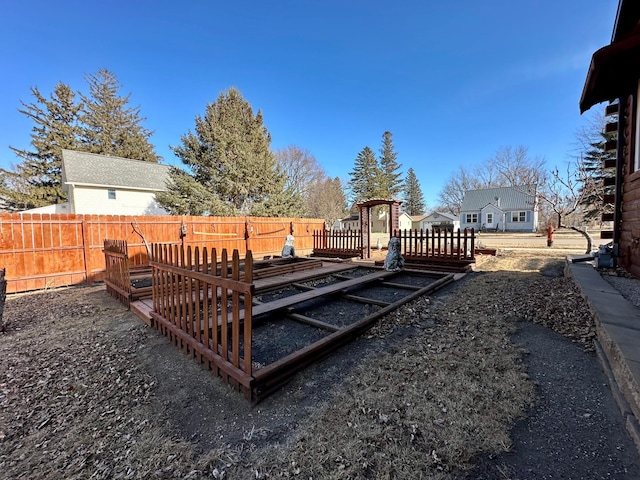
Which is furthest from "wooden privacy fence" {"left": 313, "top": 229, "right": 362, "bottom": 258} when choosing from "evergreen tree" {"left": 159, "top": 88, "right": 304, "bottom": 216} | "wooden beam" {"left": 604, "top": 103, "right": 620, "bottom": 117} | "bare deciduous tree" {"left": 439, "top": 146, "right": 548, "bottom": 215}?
"bare deciduous tree" {"left": 439, "top": 146, "right": 548, "bottom": 215}

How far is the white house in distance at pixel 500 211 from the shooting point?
107ft

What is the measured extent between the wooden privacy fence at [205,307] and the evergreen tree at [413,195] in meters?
54.3

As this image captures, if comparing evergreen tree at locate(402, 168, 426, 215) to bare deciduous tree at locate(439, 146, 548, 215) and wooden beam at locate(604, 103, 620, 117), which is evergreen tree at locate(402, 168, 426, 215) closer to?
bare deciduous tree at locate(439, 146, 548, 215)

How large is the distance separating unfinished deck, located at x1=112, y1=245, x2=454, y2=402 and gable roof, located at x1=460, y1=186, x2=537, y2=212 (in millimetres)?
35046

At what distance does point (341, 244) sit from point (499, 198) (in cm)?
3259

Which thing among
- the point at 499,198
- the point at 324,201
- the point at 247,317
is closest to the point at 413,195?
the point at 499,198

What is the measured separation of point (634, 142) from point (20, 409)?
8.99 meters

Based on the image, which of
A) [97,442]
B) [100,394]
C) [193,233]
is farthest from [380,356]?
[193,233]

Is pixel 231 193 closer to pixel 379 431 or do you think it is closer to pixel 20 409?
pixel 20 409

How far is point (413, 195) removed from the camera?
2156 inches

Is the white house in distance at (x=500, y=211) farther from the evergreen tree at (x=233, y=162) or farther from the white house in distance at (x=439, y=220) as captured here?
the evergreen tree at (x=233, y=162)

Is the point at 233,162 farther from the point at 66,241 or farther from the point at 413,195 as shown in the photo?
the point at 413,195

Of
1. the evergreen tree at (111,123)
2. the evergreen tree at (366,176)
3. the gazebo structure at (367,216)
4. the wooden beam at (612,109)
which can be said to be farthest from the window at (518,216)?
the evergreen tree at (111,123)

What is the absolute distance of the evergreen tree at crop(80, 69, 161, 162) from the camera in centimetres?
2464
